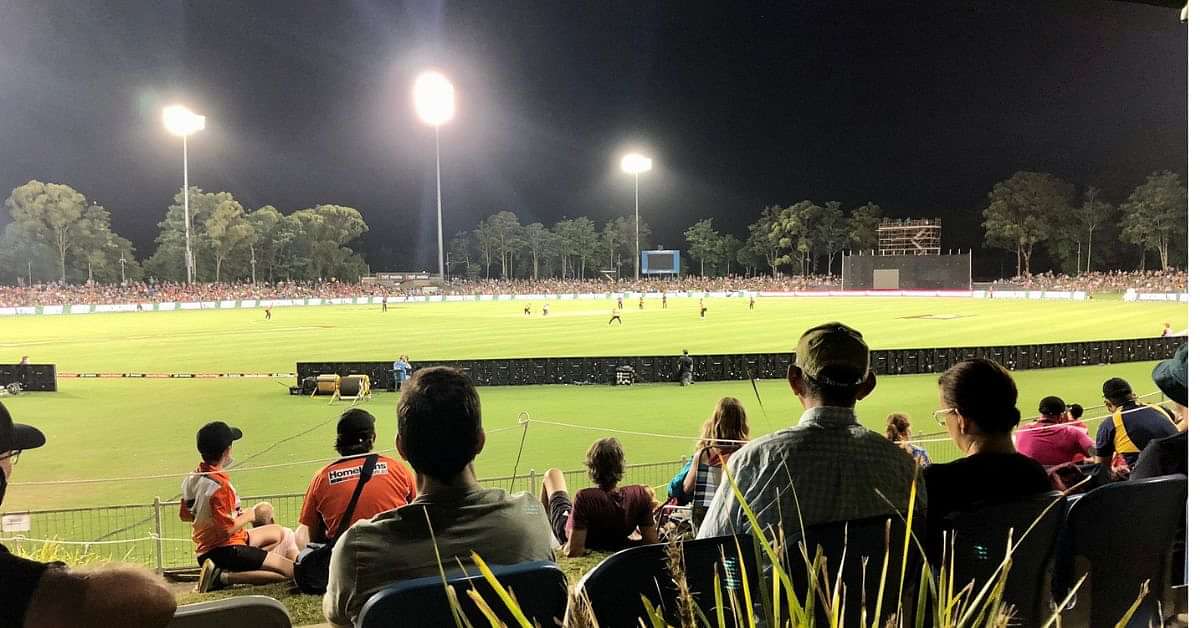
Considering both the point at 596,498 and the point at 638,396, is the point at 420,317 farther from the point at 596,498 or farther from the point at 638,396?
the point at 596,498

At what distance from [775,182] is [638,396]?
4905 cm

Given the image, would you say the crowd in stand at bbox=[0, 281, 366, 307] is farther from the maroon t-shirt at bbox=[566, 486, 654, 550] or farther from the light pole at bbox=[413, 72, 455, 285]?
Result: the maroon t-shirt at bbox=[566, 486, 654, 550]

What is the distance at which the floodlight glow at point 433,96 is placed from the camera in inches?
1008

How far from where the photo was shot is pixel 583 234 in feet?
214

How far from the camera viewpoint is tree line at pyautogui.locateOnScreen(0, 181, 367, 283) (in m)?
24.7

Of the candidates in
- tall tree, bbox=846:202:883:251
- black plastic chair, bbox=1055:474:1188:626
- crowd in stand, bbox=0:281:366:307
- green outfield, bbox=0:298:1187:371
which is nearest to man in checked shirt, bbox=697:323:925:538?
black plastic chair, bbox=1055:474:1188:626

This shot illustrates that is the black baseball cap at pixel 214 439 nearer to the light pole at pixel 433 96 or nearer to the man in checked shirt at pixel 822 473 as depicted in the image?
the man in checked shirt at pixel 822 473

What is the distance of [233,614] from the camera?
1.49m

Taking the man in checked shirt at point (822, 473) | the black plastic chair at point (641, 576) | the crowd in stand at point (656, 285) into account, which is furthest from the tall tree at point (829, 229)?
the black plastic chair at point (641, 576)

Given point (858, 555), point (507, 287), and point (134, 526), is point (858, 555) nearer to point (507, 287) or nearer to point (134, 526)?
point (134, 526)

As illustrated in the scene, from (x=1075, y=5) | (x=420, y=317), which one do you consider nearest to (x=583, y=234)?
(x=420, y=317)

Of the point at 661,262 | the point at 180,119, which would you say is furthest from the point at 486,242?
the point at 180,119

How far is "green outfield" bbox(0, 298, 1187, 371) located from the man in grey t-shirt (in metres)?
18.0

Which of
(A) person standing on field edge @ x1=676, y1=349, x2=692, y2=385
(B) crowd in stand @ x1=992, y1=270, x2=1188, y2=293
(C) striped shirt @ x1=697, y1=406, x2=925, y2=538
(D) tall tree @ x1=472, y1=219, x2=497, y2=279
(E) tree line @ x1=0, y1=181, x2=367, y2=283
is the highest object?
(D) tall tree @ x1=472, y1=219, x2=497, y2=279
